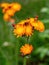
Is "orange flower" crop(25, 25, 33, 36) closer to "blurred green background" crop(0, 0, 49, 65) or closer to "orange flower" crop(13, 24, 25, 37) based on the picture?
"orange flower" crop(13, 24, 25, 37)

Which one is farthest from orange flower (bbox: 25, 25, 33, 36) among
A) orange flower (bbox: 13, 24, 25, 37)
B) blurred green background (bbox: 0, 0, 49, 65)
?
blurred green background (bbox: 0, 0, 49, 65)

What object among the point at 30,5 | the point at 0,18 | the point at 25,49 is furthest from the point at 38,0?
the point at 25,49

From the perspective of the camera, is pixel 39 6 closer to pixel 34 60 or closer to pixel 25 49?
pixel 34 60

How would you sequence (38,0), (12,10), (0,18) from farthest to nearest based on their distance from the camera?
(38,0) < (0,18) < (12,10)

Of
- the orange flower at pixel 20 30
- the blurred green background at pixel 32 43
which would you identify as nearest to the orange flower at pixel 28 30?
the orange flower at pixel 20 30

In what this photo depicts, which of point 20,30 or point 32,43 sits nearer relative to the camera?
point 20,30

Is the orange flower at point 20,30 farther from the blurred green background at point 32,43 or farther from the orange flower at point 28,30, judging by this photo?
the blurred green background at point 32,43

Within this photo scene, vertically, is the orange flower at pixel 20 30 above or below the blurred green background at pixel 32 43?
above

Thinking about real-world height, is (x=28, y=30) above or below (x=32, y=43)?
above

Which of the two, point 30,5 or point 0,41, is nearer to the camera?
point 0,41

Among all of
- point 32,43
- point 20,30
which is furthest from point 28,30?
point 32,43

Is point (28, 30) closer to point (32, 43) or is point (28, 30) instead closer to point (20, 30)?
point (20, 30)
